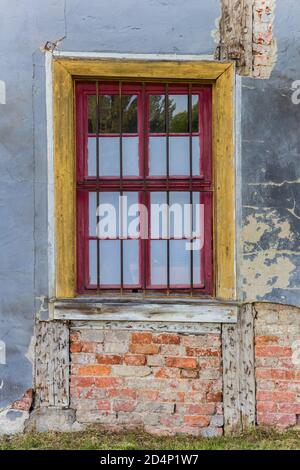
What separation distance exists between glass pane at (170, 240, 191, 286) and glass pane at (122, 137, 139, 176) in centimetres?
62

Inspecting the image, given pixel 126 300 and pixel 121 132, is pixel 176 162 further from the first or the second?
pixel 126 300

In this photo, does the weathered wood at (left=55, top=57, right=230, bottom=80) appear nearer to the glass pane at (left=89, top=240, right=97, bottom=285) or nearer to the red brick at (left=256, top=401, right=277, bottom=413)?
the glass pane at (left=89, top=240, right=97, bottom=285)

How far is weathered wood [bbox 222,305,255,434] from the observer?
350cm

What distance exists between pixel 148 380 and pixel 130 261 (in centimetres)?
89

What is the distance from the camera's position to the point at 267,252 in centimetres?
349

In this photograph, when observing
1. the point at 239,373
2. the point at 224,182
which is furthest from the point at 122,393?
the point at 224,182

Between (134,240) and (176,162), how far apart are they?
667 mm

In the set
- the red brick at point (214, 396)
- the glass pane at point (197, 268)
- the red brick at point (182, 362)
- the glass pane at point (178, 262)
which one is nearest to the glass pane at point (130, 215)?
the glass pane at point (178, 262)

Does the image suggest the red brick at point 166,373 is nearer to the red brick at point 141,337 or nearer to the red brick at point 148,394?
the red brick at point 148,394

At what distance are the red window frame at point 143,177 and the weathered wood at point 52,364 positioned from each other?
351mm

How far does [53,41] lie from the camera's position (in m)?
3.45
